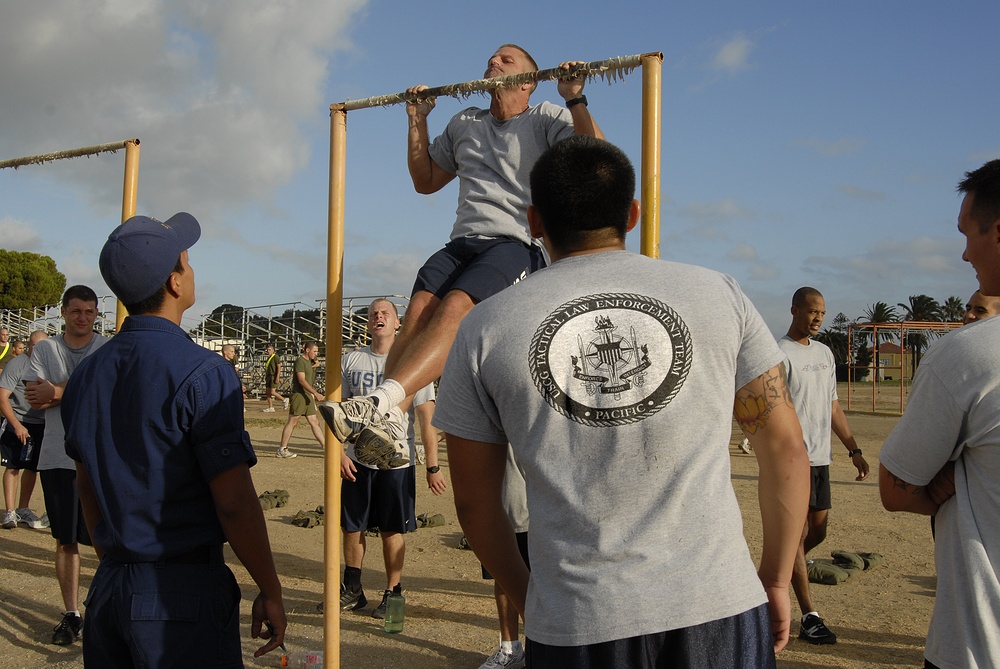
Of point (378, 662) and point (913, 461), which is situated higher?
point (913, 461)

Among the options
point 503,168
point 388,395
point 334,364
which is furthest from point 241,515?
point 503,168

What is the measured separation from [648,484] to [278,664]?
3.93 m

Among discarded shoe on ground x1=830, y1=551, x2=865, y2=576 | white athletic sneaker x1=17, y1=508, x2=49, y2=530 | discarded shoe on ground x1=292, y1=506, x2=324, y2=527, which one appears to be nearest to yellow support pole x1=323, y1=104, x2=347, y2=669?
discarded shoe on ground x1=830, y1=551, x2=865, y2=576

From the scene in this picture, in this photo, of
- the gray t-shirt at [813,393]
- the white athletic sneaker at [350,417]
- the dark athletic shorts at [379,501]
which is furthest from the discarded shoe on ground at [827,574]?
the white athletic sneaker at [350,417]

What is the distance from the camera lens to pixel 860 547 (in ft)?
26.3

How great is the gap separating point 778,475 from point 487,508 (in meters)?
0.71

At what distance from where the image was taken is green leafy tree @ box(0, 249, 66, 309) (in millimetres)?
49344

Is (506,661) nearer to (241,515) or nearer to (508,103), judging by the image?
(241,515)

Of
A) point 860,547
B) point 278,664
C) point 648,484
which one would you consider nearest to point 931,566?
point 860,547

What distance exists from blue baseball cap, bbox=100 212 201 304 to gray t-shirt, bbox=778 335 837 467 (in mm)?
4154

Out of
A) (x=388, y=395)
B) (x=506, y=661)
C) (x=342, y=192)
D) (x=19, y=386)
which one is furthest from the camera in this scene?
(x=19, y=386)

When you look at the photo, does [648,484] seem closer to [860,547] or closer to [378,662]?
[378,662]

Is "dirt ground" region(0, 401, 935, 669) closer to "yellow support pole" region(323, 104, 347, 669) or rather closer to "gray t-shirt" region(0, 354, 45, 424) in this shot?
"gray t-shirt" region(0, 354, 45, 424)

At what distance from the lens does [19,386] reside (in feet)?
24.2
